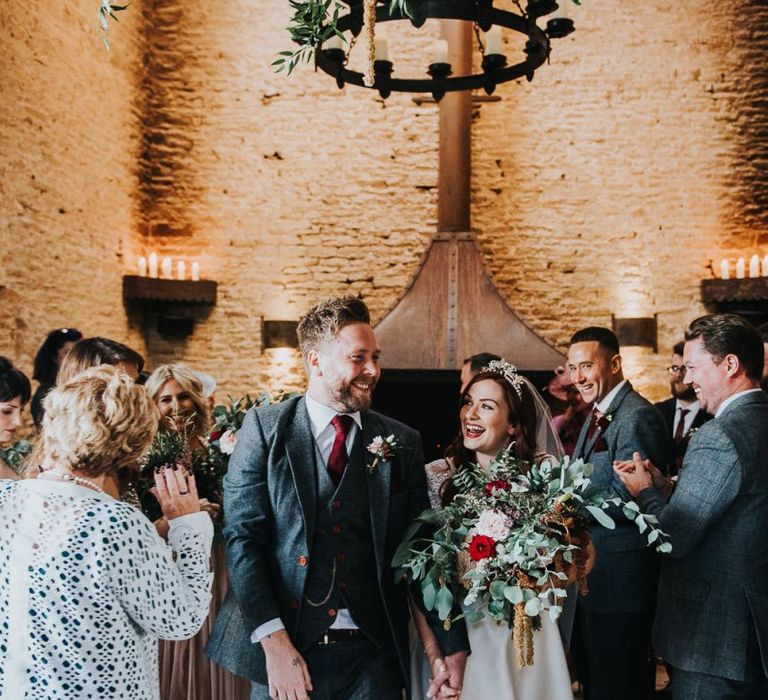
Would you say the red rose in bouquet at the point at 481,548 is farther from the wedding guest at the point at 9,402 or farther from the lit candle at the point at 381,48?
the lit candle at the point at 381,48

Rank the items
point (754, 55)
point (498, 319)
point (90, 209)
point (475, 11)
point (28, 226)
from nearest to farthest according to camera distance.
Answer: point (475, 11), point (28, 226), point (498, 319), point (90, 209), point (754, 55)

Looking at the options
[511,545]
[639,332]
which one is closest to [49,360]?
[511,545]

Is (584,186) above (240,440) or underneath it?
above

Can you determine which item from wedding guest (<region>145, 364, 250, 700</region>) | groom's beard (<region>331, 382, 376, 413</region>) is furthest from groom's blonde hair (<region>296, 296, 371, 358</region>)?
wedding guest (<region>145, 364, 250, 700</region>)

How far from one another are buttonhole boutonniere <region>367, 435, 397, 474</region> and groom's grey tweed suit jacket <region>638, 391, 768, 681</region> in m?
1.02

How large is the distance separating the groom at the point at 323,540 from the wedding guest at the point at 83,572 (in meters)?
0.34

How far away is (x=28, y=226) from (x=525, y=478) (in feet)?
16.2

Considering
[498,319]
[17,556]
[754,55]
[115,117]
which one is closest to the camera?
[17,556]

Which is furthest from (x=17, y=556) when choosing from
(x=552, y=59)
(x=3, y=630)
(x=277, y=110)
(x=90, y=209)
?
Answer: (x=552, y=59)

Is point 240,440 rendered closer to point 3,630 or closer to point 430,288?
point 3,630

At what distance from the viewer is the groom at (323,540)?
212cm

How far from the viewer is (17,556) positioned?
5.51 feet

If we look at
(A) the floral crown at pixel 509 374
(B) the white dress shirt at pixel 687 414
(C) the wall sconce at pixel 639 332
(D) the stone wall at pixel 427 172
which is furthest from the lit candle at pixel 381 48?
(C) the wall sconce at pixel 639 332

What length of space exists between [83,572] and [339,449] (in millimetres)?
840
